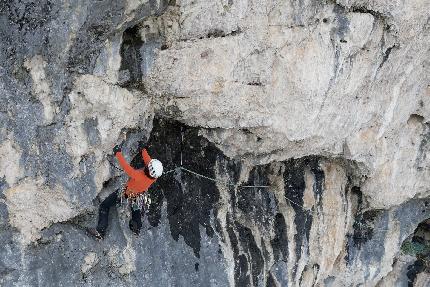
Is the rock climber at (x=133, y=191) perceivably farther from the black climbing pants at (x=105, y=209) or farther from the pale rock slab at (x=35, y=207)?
the pale rock slab at (x=35, y=207)

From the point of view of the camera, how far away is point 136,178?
7785 mm

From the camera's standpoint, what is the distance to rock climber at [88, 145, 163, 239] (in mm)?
7680

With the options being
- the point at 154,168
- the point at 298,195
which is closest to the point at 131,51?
the point at 154,168

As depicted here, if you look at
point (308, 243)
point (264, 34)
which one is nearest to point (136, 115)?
point (264, 34)

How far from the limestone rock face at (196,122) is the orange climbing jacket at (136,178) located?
28 cm

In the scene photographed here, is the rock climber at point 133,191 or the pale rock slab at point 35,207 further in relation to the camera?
the rock climber at point 133,191

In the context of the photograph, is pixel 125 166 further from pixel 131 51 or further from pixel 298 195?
pixel 298 195

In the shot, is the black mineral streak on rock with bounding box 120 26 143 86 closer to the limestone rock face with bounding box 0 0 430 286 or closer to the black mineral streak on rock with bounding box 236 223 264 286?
the limestone rock face with bounding box 0 0 430 286

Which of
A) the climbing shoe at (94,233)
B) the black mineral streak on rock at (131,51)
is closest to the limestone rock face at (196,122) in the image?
the black mineral streak on rock at (131,51)

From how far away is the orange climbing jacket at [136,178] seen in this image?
25.1 ft

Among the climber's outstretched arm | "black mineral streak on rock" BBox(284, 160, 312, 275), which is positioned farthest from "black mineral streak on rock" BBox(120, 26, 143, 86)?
"black mineral streak on rock" BBox(284, 160, 312, 275)

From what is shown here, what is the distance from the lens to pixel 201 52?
7547 millimetres

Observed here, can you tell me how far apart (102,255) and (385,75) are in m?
5.36

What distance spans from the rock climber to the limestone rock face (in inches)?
5.7
